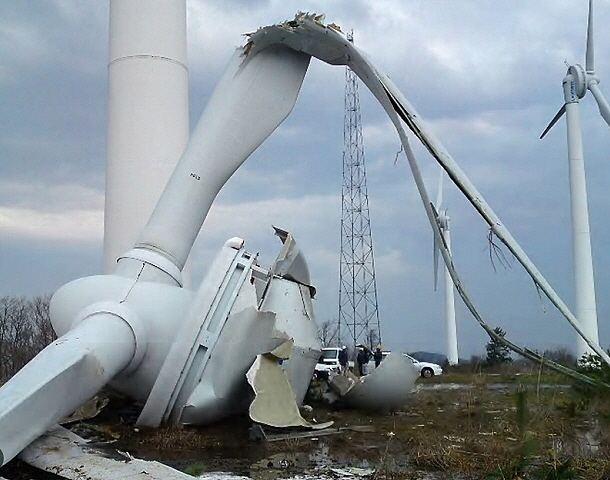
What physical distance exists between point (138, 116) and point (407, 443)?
1146 centimetres

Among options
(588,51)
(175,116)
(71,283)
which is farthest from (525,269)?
(588,51)

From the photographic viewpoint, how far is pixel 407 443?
1033 cm

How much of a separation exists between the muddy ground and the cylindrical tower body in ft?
21.3

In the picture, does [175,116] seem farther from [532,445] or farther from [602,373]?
[532,445]

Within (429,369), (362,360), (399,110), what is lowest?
(429,369)

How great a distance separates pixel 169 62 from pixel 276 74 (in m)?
6.81

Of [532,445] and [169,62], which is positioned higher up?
[169,62]

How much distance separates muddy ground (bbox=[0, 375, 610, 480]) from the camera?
24.5ft

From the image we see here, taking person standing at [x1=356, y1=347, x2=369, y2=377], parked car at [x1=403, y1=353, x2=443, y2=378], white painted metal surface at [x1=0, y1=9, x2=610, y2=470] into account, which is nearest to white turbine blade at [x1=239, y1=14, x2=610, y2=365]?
white painted metal surface at [x1=0, y1=9, x2=610, y2=470]

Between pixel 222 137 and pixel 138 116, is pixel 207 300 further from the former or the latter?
pixel 138 116

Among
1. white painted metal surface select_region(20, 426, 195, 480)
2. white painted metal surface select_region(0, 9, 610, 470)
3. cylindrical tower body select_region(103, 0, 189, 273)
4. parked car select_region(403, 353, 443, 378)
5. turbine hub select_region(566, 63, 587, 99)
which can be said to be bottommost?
parked car select_region(403, 353, 443, 378)

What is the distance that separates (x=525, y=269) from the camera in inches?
342

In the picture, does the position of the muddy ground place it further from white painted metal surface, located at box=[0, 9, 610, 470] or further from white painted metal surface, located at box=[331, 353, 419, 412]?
white painted metal surface, located at box=[0, 9, 610, 470]

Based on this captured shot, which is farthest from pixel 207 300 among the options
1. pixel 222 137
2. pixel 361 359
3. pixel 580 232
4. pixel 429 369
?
pixel 429 369
